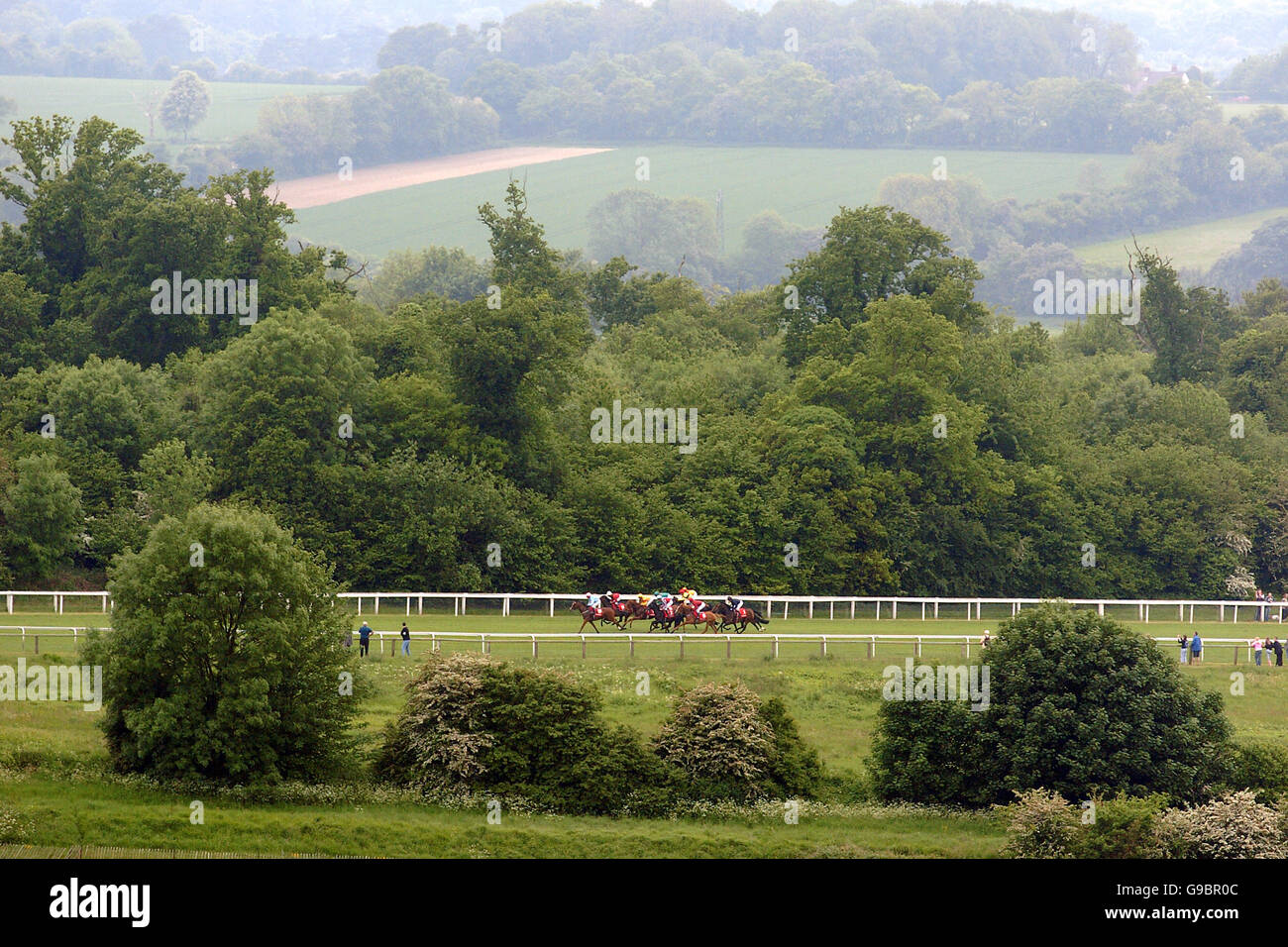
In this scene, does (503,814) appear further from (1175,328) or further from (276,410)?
(1175,328)

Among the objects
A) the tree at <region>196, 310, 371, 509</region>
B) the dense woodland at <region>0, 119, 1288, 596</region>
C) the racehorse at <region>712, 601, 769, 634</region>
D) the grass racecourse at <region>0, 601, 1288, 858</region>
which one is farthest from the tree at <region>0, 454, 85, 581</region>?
the racehorse at <region>712, 601, 769, 634</region>

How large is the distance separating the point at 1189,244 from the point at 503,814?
167 meters

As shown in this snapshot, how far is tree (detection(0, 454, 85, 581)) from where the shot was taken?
173ft

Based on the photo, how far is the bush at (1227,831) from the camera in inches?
1196

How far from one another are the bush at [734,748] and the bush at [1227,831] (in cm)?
718

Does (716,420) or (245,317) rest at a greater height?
(245,317)

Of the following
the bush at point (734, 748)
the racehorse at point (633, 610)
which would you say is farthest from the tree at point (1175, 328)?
the bush at point (734, 748)

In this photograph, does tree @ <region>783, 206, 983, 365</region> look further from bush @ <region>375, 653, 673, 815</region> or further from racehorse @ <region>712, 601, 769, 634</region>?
bush @ <region>375, 653, 673, 815</region>

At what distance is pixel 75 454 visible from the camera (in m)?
58.8

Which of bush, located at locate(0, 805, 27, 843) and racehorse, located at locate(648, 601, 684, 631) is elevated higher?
racehorse, located at locate(648, 601, 684, 631)

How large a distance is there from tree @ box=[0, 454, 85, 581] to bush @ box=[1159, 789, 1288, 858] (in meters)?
35.7
